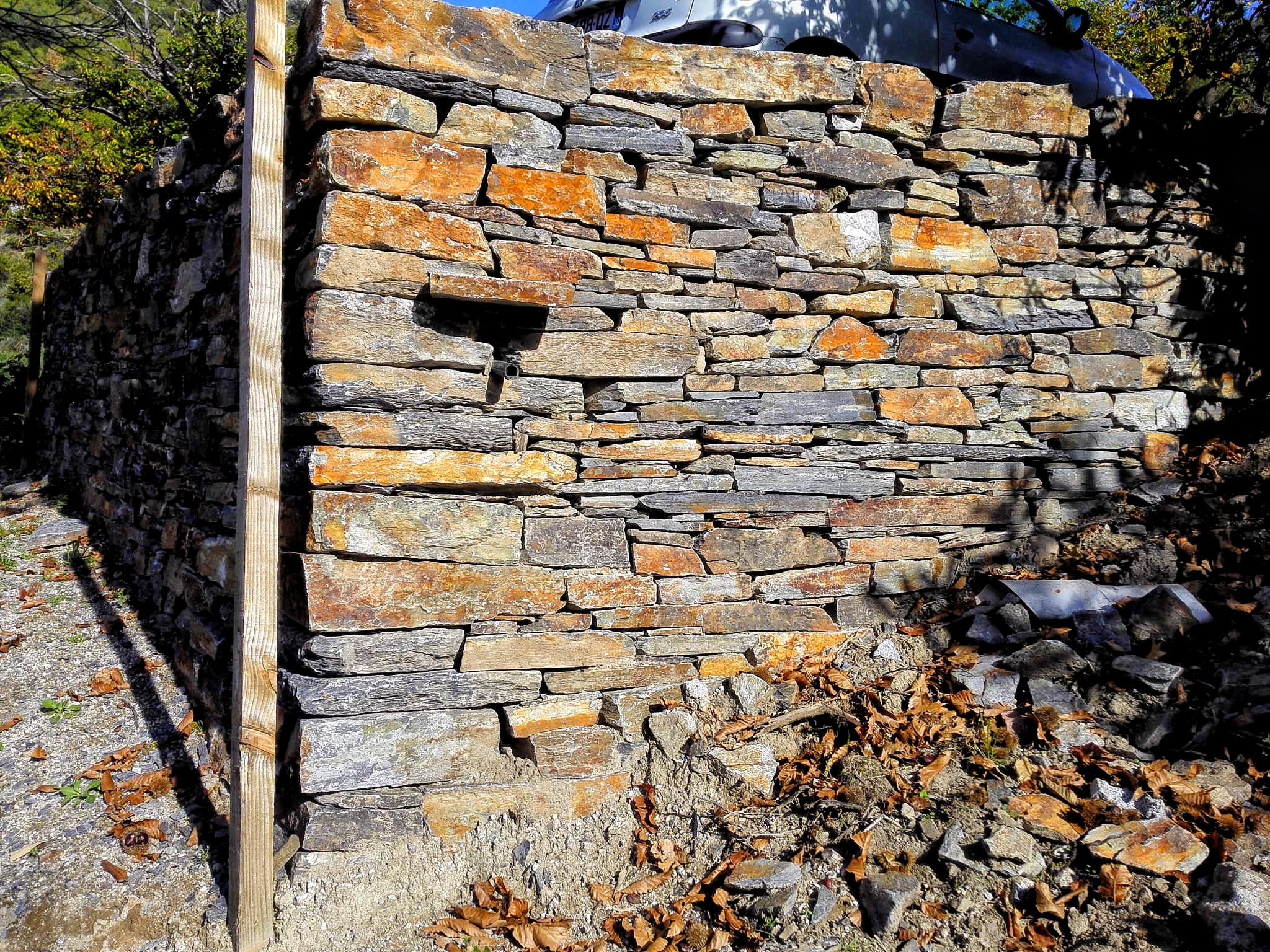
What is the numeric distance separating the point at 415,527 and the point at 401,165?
1.25 m

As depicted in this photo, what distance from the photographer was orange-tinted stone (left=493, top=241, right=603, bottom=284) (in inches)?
125

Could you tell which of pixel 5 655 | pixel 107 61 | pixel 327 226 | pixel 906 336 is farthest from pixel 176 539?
pixel 107 61

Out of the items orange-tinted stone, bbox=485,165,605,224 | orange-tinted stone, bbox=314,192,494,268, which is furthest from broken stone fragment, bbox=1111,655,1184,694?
orange-tinted stone, bbox=314,192,494,268

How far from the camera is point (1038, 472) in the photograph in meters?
4.08

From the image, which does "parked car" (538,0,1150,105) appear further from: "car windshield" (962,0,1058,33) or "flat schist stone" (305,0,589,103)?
"car windshield" (962,0,1058,33)

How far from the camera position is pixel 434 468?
3.07m

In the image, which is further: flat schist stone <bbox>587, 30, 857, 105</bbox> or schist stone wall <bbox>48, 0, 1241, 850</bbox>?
flat schist stone <bbox>587, 30, 857, 105</bbox>

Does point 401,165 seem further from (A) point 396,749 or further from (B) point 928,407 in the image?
(B) point 928,407

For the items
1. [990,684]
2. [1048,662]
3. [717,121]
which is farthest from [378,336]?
[1048,662]

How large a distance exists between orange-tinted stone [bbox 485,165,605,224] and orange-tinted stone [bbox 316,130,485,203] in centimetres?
7

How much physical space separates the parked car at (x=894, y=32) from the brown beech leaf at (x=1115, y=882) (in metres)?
3.92

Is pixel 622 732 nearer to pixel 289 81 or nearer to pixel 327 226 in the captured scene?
pixel 327 226

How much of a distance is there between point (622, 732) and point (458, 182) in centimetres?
209

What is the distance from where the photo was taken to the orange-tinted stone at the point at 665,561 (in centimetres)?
338
